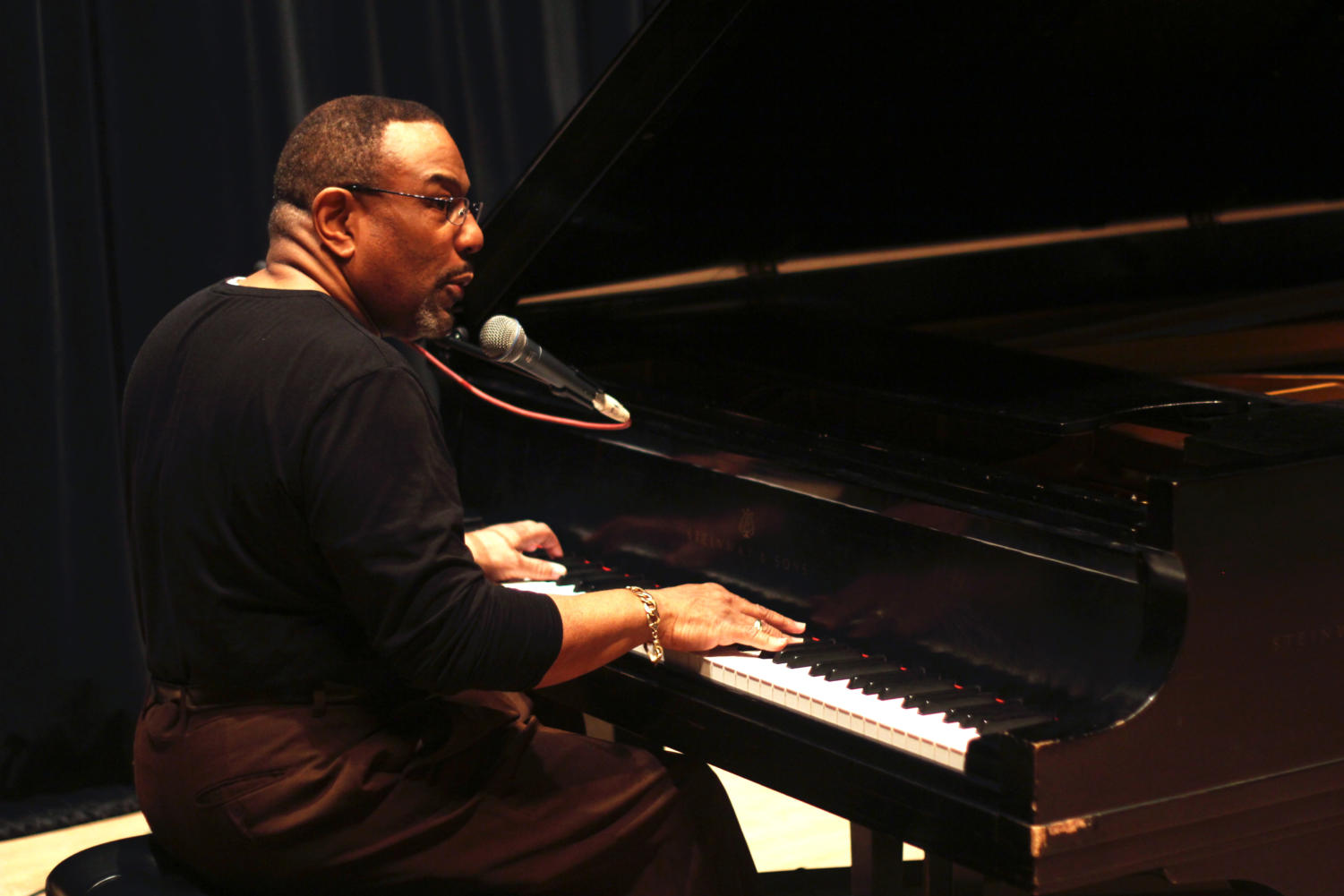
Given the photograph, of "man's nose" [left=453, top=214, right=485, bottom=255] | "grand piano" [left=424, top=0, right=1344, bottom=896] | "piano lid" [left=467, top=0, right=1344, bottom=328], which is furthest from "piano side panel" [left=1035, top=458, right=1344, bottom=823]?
"piano lid" [left=467, top=0, right=1344, bottom=328]

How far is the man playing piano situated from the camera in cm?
173

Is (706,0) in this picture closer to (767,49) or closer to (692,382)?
(767,49)

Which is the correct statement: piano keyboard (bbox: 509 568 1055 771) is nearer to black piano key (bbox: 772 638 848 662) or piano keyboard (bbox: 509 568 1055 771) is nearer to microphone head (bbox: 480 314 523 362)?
black piano key (bbox: 772 638 848 662)

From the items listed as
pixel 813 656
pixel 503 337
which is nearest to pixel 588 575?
pixel 503 337

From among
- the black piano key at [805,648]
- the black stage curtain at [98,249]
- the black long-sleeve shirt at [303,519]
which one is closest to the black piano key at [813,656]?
the black piano key at [805,648]

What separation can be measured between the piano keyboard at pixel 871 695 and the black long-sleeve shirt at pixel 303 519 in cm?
30

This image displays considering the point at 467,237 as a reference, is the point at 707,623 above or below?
below

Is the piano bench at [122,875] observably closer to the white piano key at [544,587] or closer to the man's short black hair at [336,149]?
the white piano key at [544,587]

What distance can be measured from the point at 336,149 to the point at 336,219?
9 centimetres

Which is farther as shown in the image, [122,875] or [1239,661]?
[122,875]

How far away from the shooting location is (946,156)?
9.78ft

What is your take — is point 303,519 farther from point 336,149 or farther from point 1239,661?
point 1239,661

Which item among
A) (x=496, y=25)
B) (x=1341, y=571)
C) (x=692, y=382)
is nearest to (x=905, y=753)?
(x=1341, y=571)

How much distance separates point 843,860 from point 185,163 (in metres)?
2.33
